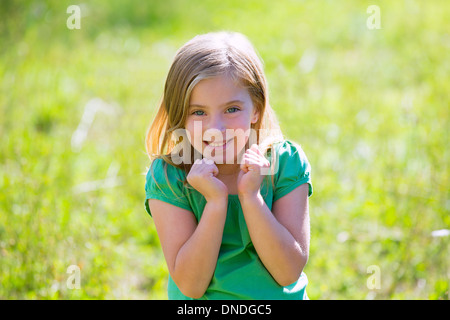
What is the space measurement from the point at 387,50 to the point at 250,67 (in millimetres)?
4189

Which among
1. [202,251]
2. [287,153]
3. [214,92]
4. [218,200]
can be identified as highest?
[214,92]

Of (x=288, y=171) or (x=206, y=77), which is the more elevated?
(x=206, y=77)

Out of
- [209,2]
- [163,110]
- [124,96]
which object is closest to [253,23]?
[209,2]

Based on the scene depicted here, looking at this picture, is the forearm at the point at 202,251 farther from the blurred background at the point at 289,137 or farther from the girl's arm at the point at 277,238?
the blurred background at the point at 289,137

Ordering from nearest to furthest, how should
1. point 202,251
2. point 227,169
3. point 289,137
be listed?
point 202,251 < point 227,169 < point 289,137

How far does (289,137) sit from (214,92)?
7.50 ft

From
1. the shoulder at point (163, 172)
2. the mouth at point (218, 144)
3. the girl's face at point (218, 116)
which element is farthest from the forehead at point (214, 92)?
the shoulder at point (163, 172)

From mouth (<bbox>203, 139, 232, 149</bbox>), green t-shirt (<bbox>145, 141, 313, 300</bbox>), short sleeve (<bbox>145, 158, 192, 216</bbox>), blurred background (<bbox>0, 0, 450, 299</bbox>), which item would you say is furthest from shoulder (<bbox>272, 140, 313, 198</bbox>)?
blurred background (<bbox>0, 0, 450, 299</bbox>)

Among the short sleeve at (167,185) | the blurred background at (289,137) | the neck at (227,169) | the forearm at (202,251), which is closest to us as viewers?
the forearm at (202,251)

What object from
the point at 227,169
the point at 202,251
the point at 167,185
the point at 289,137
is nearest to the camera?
the point at 202,251

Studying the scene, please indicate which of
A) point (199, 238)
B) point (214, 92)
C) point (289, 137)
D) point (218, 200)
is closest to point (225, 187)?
point (218, 200)

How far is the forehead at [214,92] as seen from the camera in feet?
5.94

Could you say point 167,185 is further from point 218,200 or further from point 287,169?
point 287,169

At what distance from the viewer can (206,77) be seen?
71.0 inches
